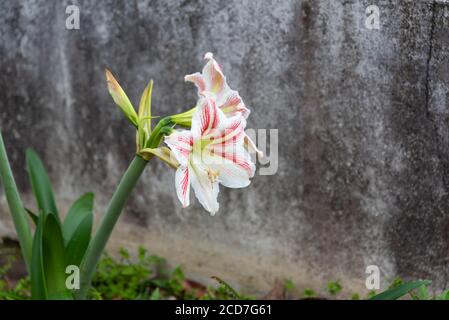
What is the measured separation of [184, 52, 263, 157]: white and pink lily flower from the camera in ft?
7.73

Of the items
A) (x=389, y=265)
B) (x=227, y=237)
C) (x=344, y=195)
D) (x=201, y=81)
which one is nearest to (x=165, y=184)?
(x=227, y=237)

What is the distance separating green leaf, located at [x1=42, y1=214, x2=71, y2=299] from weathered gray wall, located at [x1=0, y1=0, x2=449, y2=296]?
2.90 ft

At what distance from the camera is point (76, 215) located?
3254 millimetres

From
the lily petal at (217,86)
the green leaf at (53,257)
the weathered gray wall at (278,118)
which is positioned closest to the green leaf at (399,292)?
the weathered gray wall at (278,118)

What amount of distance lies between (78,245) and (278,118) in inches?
38.7

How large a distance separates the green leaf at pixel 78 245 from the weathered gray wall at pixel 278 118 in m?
0.76

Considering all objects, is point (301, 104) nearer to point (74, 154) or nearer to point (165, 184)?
point (165, 184)

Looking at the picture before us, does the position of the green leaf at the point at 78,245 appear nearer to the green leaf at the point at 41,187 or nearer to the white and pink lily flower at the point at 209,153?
the green leaf at the point at 41,187

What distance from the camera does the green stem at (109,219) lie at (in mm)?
2523

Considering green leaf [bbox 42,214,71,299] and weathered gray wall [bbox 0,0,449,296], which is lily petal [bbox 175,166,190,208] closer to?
green leaf [bbox 42,214,71,299]

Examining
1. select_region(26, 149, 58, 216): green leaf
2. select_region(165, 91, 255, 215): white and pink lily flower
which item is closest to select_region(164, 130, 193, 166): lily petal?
select_region(165, 91, 255, 215): white and pink lily flower

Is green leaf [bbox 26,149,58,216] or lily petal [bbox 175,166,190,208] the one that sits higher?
lily petal [bbox 175,166,190,208]

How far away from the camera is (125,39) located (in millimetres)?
3543
